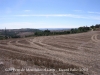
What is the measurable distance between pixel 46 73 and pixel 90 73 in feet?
9.28

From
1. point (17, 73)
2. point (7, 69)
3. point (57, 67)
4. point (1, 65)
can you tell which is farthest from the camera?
point (57, 67)

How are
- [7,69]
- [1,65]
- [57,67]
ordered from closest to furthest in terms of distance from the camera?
[7,69], [1,65], [57,67]

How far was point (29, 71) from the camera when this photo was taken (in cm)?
839

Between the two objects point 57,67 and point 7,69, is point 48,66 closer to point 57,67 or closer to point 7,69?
point 57,67

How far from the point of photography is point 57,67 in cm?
978

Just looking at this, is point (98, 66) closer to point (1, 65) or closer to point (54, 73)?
point (54, 73)

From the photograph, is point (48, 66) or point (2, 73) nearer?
point (2, 73)

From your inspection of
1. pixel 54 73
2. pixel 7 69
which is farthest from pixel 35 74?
pixel 7 69

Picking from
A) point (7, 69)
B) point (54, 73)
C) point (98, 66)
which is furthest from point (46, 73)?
point (98, 66)

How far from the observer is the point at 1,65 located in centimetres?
916

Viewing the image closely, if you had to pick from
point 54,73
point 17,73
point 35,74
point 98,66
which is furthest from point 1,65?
point 98,66

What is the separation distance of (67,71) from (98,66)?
272 centimetres

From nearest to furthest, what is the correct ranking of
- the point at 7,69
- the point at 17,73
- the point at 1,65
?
the point at 17,73 < the point at 7,69 < the point at 1,65

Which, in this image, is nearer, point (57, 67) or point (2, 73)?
point (2, 73)
